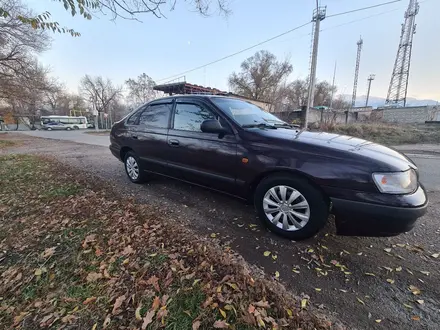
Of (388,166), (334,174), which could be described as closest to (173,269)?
(334,174)

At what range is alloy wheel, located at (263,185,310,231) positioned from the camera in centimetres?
229

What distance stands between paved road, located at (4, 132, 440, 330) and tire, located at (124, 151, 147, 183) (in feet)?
3.44

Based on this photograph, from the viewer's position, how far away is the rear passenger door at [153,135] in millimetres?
3678

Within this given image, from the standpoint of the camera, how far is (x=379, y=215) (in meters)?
1.92

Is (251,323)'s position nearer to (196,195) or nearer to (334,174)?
(334,174)

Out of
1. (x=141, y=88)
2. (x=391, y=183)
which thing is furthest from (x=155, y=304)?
(x=141, y=88)

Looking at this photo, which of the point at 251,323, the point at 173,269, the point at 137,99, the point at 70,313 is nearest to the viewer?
the point at 251,323

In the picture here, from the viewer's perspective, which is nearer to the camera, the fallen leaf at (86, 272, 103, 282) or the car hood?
the fallen leaf at (86, 272, 103, 282)

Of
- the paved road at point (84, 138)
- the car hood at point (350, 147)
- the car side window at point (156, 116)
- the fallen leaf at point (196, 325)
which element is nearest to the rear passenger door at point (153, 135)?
the car side window at point (156, 116)

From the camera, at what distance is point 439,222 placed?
113 inches

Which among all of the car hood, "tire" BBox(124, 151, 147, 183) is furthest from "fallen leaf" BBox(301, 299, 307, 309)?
"tire" BBox(124, 151, 147, 183)

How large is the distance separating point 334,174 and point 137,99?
5663 centimetres

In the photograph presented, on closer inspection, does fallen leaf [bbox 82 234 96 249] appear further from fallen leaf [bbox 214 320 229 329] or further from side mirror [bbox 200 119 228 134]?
side mirror [bbox 200 119 228 134]

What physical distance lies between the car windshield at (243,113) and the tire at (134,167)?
209cm
